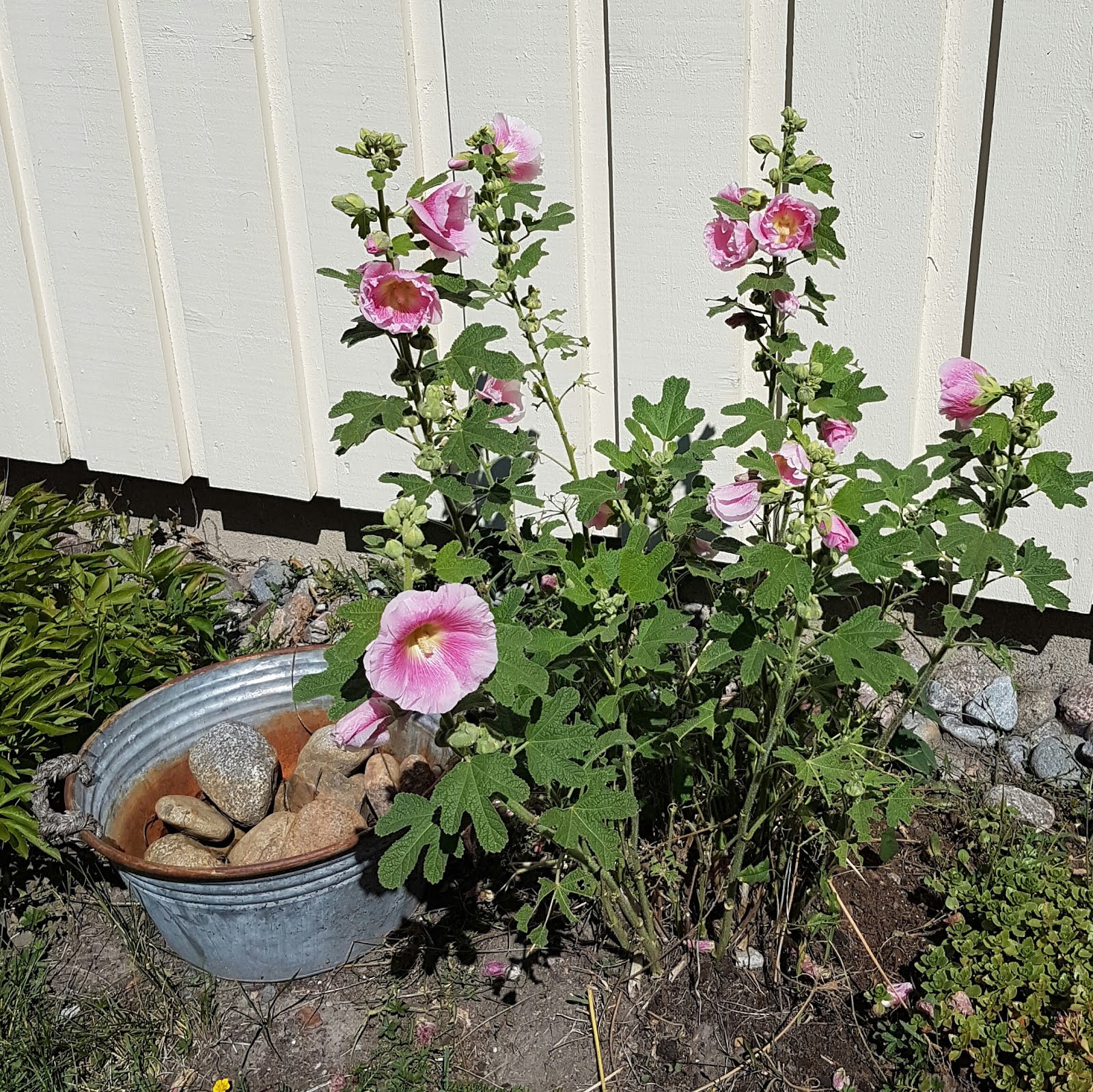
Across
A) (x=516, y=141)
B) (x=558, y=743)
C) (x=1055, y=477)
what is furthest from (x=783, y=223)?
(x=558, y=743)

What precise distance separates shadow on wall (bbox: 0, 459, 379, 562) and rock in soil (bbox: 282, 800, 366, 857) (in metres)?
1.12

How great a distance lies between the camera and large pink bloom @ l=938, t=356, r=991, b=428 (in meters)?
1.99

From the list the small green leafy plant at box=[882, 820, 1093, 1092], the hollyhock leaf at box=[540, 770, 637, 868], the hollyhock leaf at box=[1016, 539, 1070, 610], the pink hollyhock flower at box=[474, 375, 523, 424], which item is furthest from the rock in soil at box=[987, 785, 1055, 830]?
the pink hollyhock flower at box=[474, 375, 523, 424]

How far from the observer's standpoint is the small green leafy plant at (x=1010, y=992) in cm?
207

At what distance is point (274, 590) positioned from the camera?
3.68 metres

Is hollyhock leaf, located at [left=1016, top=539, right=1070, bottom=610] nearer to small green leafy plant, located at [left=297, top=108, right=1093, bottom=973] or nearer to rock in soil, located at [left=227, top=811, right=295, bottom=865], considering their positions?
small green leafy plant, located at [left=297, top=108, right=1093, bottom=973]

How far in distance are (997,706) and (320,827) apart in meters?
→ 1.66

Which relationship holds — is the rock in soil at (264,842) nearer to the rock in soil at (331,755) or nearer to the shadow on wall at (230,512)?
the rock in soil at (331,755)

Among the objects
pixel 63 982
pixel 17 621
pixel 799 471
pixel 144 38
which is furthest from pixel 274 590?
pixel 799 471

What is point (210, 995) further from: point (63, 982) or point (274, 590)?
point (274, 590)

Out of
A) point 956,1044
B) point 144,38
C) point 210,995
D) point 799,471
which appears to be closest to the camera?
point 799,471

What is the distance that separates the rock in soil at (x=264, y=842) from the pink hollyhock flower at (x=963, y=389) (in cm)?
161

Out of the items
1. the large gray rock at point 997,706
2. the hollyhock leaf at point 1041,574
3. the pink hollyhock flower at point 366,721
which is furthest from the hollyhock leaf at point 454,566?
the large gray rock at point 997,706

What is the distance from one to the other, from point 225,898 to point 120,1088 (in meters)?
0.43
